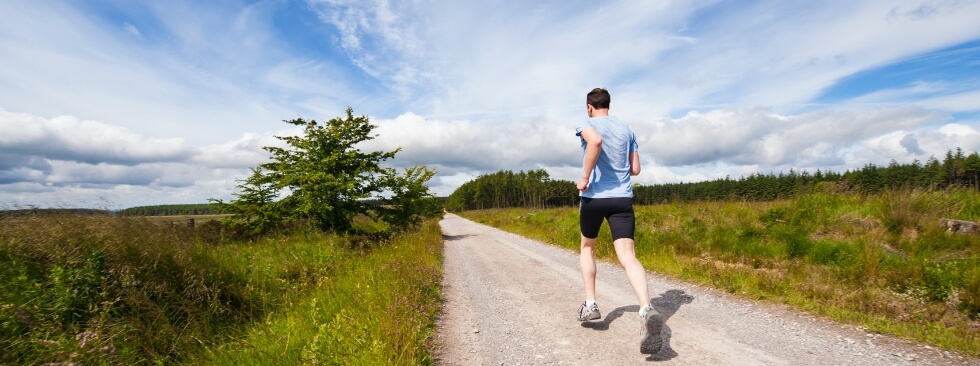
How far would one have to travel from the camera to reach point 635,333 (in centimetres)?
372

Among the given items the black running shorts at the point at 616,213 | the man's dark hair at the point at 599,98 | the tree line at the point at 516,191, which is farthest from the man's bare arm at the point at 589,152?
the tree line at the point at 516,191

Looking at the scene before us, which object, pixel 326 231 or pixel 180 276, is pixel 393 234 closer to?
pixel 326 231

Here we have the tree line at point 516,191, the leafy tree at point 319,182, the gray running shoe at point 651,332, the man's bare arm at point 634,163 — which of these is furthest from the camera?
the tree line at point 516,191

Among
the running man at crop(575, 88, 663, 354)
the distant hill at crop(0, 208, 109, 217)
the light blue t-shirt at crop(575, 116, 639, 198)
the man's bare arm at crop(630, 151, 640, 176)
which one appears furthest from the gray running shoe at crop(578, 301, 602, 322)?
the distant hill at crop(0, 208, 109, 217)

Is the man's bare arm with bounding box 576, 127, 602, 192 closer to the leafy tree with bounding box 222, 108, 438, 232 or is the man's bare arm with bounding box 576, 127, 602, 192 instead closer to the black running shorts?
the black running shorts

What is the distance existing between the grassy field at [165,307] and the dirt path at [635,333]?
0.54m

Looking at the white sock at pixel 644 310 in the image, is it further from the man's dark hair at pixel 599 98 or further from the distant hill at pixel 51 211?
the distant hill at pixel 51 211

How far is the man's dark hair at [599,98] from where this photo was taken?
378cm

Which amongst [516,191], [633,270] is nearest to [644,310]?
[633,270]

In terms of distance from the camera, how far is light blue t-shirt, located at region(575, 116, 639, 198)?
354cm

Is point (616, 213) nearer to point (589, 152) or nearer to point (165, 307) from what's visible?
point (589, 152)

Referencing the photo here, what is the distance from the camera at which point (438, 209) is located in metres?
19.5

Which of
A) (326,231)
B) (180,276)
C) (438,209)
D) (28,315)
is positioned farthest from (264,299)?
(438,209)

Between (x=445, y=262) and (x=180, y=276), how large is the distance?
564 cm
